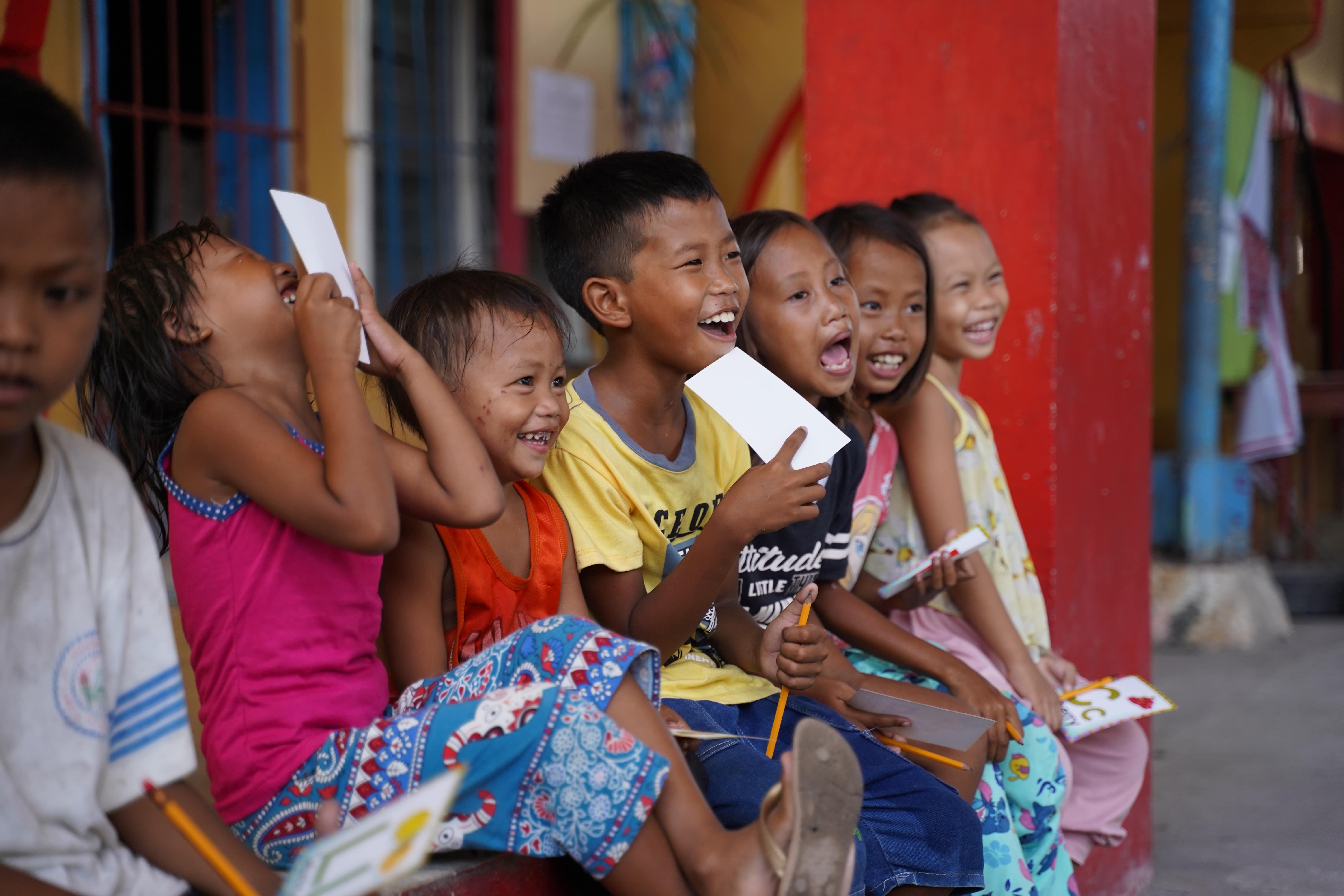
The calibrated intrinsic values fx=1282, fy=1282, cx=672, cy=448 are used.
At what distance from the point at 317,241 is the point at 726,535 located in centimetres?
68

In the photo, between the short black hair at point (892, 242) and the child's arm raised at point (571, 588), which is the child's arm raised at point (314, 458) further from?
the short black hair at point (892, 242)

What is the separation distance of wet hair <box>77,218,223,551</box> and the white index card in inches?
133

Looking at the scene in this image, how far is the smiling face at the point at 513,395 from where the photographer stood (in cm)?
183

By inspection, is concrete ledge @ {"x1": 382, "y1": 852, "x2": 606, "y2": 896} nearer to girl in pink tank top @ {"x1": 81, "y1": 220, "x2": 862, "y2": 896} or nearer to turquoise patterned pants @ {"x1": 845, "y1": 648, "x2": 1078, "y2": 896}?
girl in pink tank top @ {"x1": 81, "y1": 220, "x2": 862, "y2": 896}

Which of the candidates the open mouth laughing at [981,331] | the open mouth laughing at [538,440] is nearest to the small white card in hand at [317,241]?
the open mouth laughing at [538,440]

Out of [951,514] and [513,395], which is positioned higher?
[513,395]

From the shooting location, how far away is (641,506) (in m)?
1.96

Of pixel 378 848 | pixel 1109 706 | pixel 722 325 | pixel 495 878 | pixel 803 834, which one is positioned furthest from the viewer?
pixel 1109 706

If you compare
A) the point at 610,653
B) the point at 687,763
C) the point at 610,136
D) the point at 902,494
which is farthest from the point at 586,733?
the point at 610,136

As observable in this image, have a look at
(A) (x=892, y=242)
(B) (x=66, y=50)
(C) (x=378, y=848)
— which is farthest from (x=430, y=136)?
(C) (x=378, y=848)

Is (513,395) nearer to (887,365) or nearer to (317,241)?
(317,241)

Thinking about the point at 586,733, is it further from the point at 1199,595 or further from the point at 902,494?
the point at 1199,595

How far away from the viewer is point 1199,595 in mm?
5434

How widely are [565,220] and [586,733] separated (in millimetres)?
1016
